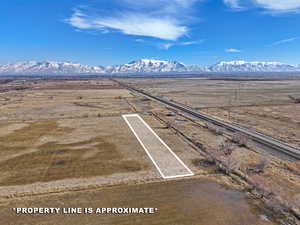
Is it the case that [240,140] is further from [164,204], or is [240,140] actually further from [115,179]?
[115,179]

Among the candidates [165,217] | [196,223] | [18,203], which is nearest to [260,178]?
[196,223]

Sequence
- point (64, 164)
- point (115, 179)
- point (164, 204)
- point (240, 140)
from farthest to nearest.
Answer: point (240, 140), point (64, 164), point (115, 179), point (164, 204)

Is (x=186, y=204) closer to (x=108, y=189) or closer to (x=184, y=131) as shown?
(x=108, y=189)

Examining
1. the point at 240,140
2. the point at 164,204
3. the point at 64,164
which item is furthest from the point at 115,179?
the point at 240,140

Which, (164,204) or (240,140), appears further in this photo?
(240,140)

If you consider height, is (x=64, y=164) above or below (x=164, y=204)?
above

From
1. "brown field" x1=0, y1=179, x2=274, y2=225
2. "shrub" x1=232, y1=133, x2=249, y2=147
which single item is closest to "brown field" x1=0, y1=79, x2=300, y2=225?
"brown field" x1=0, y1=179, x2=274, y2=225

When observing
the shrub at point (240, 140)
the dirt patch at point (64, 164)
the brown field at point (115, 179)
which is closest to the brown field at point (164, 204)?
the brown field at point (115, 179)

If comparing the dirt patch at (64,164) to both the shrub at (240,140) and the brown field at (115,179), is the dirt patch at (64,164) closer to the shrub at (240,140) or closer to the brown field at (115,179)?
the brown field at (115,179)

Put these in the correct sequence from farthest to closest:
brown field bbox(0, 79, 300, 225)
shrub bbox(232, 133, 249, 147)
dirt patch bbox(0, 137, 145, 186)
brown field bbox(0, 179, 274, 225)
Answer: shrub bbox(232, 133, 249, 147) < dirt patch bbox(0, 137, 145, 186) < brown field bbox(0, 79, 300, 225) < brown field bbox(0, 179, 274, 225)

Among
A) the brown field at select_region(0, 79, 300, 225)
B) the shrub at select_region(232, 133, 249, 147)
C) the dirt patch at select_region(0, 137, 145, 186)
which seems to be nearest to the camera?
the brown field at select_region(0, 79, 300, 225)

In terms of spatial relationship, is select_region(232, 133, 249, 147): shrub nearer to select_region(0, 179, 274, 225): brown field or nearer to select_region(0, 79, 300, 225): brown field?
select_region(0, 79, 300, 225): brown field
